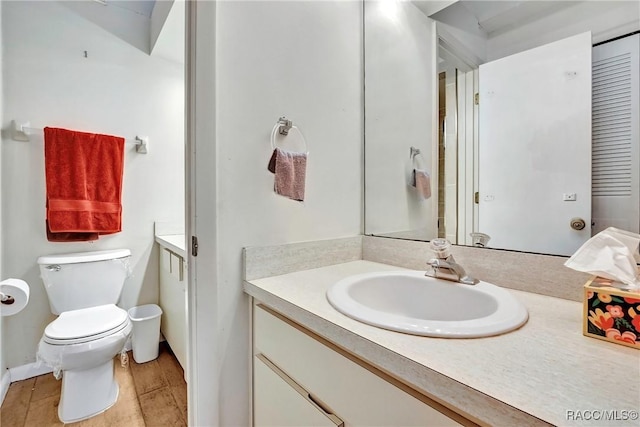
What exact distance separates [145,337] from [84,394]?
0.45 m

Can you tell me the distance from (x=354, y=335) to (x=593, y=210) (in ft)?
2.43

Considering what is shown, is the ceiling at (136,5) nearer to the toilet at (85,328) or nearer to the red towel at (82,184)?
the red towel at (82,184)

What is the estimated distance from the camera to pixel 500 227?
0.92m

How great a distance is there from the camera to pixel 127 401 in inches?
59.4


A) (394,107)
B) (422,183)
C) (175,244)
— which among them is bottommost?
(175,244)

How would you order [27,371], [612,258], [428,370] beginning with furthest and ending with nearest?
[27,371] < [612,258] < [428,370]

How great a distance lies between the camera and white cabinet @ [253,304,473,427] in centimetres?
48

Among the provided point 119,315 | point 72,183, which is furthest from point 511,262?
point 72,183

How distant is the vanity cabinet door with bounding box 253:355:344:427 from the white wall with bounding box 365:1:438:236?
700mm

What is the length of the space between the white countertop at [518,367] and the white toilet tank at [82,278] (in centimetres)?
169

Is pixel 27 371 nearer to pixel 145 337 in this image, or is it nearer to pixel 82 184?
pixel 145 337

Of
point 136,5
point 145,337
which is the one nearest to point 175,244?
point 145,337

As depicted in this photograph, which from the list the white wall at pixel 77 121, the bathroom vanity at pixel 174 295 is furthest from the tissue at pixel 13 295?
the white wall at pixel 77 121

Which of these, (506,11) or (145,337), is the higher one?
(506,11)
